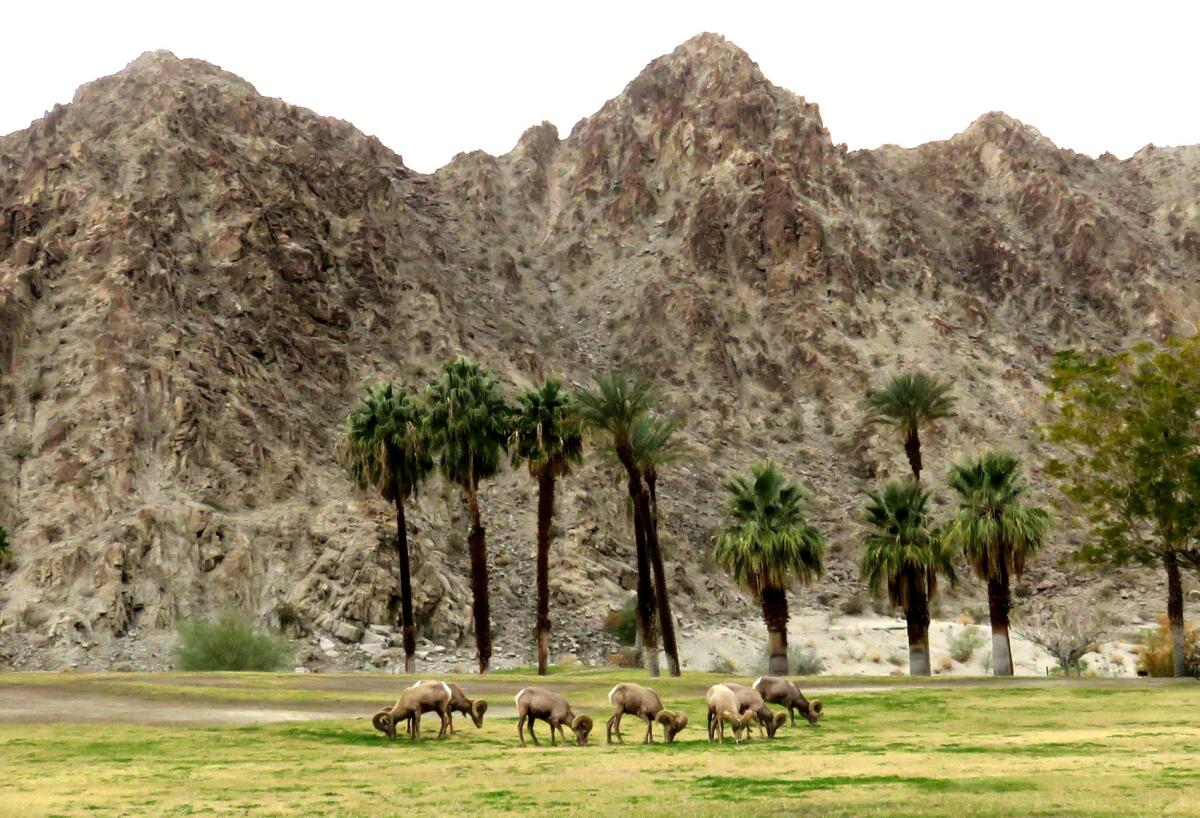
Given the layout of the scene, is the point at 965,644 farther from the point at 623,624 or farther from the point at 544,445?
the point at 544,445

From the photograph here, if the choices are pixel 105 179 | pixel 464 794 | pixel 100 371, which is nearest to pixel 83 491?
pixel 100 371

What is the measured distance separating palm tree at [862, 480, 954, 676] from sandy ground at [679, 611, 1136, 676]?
72.5ft

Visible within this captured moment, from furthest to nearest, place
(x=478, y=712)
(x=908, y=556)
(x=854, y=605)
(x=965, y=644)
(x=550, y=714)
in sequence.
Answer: (x=854, y=605), (x=965, y=644), (x=908, y=556), (x=478, y=712), (x=550, y=714)

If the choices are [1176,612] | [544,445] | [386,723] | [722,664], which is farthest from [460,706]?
[722,664]

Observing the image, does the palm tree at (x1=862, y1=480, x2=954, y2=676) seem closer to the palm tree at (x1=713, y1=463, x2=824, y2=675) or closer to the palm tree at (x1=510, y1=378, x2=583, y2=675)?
the palm tree at (x1=713, y1=463, x2=824, y2=675)

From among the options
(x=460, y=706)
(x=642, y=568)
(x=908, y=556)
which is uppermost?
(x=908, y=556)

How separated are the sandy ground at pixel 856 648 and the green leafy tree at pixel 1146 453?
24294 millimetres

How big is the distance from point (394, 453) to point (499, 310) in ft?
243

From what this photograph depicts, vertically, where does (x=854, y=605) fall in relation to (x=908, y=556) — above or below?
below

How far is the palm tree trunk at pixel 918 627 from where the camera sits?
178 feet

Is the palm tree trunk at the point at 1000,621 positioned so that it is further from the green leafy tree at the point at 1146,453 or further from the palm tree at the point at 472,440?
the palm tree at the point at 472,440

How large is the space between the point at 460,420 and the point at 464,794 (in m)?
37.7

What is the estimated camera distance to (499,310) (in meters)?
132

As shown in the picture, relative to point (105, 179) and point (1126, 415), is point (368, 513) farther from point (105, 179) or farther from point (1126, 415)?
point (1126, 415)
